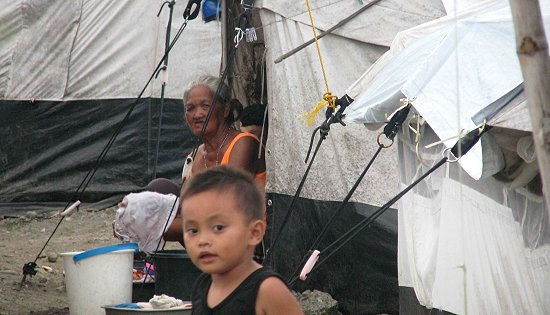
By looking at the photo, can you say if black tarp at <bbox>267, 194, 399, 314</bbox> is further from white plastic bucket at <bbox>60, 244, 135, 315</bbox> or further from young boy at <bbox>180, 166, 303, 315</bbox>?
young boy at <bbox>180, 166, 303, 315</bbox>

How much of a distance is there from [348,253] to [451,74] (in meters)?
2.03

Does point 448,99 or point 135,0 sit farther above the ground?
point 135,0

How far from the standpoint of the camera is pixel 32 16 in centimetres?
951

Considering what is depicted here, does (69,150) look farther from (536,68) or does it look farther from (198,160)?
(536,68)

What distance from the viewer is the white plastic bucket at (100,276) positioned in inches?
210

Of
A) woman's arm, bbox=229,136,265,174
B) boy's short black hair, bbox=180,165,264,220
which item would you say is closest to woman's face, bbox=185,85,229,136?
woman's arm, bbox=229,136,265,174

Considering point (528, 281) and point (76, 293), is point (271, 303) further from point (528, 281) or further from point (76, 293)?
point (76, 293)

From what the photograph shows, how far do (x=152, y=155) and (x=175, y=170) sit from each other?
28cm

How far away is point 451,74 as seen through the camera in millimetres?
3783

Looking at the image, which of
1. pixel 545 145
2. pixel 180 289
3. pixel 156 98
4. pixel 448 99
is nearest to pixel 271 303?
pixel 545 145

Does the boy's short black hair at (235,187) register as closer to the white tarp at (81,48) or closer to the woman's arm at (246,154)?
the woman's arm at (246,154)

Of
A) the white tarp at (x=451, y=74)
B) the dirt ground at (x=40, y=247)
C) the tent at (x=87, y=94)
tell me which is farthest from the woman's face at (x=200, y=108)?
the tent at (x=87, y=94)

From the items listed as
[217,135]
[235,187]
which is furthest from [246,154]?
[235,187]

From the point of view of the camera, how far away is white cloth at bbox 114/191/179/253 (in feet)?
17.2
